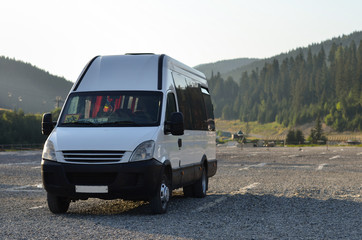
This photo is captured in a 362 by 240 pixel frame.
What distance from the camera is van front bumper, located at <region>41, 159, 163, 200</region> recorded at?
9586 millimetres

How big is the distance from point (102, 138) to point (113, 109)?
947mm

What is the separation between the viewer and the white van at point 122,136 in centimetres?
965

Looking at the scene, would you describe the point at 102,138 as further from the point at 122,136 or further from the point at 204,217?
the point at 204,217

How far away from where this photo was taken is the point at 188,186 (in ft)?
44.4

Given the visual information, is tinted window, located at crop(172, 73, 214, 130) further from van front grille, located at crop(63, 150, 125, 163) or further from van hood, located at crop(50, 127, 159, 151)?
van front grille, located at crop(63, 150, 125, 163)

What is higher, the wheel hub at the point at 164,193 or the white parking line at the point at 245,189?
the wheel hub at the point at 164,193

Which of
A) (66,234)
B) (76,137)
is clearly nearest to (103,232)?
(66,234)

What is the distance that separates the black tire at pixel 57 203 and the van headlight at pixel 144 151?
165 centimetres

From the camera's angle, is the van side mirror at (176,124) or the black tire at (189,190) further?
the black tire at (189,190)

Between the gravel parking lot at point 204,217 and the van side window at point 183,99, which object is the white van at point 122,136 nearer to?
the van side window at point 183,99

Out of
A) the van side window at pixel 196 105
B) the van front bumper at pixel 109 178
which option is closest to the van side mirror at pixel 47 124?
the van front bumper at pixel 109 178

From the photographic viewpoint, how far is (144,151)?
9.74 m

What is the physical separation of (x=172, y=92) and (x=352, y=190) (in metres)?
6.92

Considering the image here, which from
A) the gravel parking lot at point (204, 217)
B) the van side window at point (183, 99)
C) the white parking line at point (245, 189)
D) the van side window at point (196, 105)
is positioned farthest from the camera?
the white parking line at point (245, 189)
